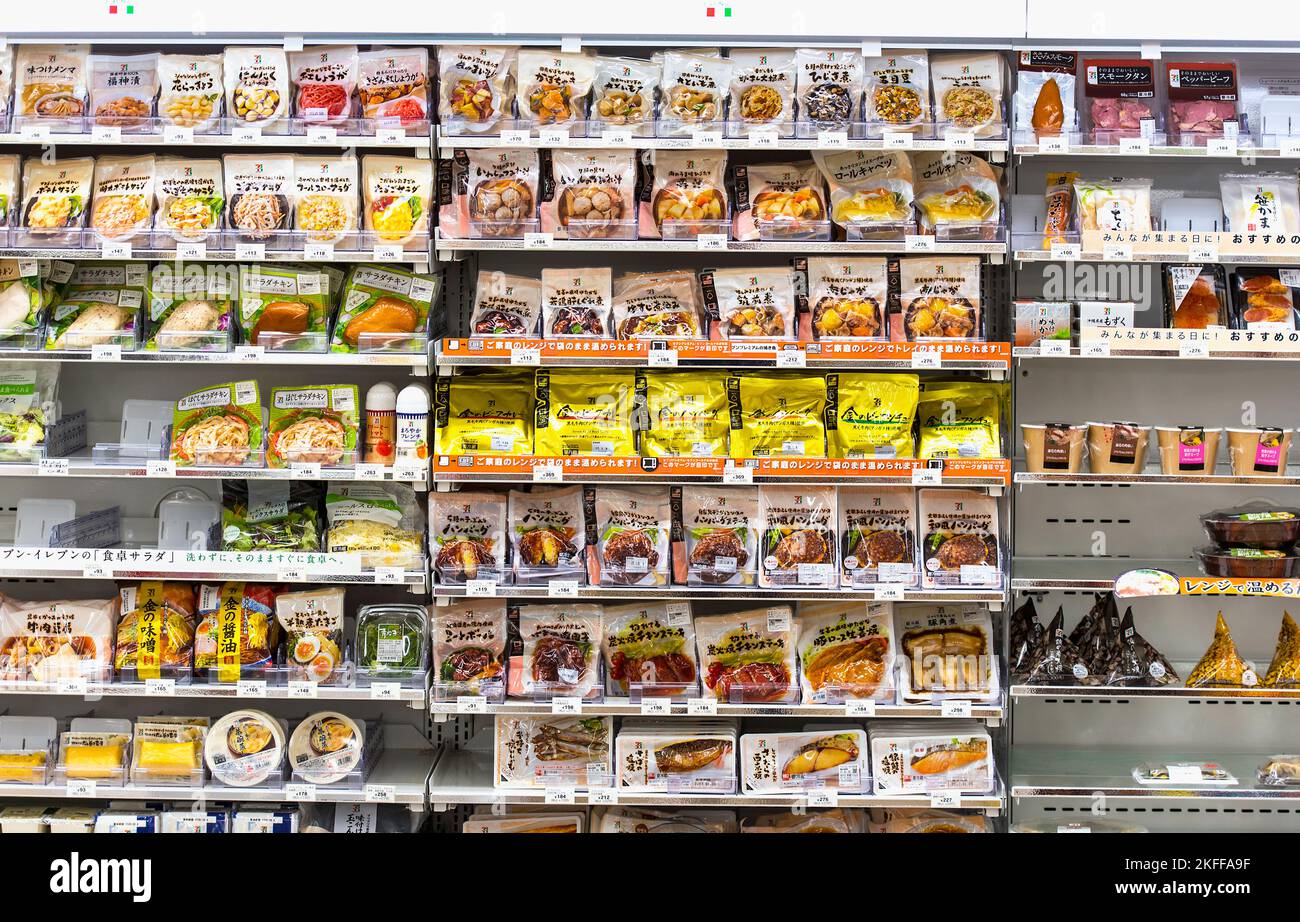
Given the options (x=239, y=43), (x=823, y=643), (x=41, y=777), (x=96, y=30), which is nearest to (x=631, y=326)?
(x=823, y=643)

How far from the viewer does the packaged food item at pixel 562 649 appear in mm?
3707

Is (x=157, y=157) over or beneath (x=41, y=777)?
over

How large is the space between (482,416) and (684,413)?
609 millimetres

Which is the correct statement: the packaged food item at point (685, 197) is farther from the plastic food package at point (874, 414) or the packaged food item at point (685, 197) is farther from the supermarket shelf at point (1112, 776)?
the supermarket shelf at point (1112, 776)

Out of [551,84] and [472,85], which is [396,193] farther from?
[551,84]

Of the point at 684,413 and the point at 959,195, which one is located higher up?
the point at 959,195

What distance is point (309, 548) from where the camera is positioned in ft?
12.4

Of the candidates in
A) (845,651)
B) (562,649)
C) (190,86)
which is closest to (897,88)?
(845,651)

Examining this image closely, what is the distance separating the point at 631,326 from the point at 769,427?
1.68 feet

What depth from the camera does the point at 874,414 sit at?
3707mm

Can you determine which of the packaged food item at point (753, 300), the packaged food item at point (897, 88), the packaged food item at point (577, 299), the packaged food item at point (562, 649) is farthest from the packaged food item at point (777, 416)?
the packaged food item at point (897, 88)

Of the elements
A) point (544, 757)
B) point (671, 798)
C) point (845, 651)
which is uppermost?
point (845, 651)
